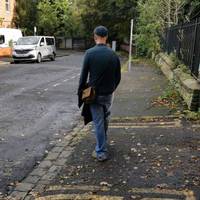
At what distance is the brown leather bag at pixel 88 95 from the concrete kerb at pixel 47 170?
954mm

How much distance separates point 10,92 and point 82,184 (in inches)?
352

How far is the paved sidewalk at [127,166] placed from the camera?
16.1ft

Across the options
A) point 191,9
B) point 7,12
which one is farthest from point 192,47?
point 7,12

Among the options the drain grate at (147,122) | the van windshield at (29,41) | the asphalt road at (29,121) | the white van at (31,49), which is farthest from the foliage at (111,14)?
the drain grate at (147,122)

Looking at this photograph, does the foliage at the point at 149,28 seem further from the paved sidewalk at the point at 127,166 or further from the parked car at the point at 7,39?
the paved sidewalk at the point at 127,166

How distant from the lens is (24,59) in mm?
29047

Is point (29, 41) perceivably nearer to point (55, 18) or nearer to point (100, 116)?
point (55, 18)

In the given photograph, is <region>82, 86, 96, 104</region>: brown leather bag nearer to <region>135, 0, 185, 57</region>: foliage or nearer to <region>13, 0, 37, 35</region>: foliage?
<region>135, 0, 185, 57</region>: foliage

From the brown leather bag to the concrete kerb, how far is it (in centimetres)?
95

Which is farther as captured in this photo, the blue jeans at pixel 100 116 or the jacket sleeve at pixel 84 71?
the blue jeans at pixel 100 116

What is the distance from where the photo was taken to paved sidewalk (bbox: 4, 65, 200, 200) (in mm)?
4918

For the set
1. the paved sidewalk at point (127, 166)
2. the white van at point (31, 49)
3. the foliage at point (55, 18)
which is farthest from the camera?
the foliage at point (55, 18)

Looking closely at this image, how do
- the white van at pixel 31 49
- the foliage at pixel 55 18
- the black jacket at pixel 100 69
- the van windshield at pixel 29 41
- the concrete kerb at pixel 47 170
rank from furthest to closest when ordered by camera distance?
1. the foliage at pixel 55 18
2. the van windshield at pixel 29 41
3. the white van at pixel 31 49
4. the black jacket at pixel 100 69
5. the concrete kerb at pixel 47 170

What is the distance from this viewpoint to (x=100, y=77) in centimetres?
598
